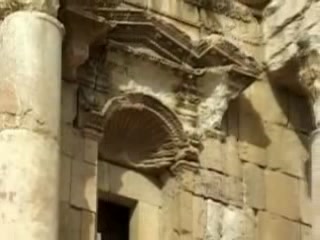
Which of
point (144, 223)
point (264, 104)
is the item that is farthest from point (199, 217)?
point (264, 104)

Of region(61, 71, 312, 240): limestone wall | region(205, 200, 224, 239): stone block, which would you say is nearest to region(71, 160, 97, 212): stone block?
region(61, 71, 312, 240): limestone wall

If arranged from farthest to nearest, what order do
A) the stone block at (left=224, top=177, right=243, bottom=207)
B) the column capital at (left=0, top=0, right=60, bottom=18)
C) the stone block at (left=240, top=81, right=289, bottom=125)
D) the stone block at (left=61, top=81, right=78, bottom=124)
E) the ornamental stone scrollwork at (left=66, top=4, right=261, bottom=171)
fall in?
the stone block at (left=240, top=81, right=289, bottom=125) → the stone block at (left=224, top=177, right=243, bottom=207) → the ornamental stone scrollwork at (left=66, top=4, right=261, bottom=171) → the stone block at (left=61, top=81, right=78, bottom=124) → the column capital at (left=0, top=0, right=60, bottom=18)

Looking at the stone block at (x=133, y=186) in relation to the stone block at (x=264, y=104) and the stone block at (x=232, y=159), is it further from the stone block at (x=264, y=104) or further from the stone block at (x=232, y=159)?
the stone block at (x=264, y=104)

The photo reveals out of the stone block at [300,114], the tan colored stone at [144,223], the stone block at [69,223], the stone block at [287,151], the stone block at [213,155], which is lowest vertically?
the stone block at [69,223]

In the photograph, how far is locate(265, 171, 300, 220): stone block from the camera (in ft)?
52.5

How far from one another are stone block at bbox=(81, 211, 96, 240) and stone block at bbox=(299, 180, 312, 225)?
7.31 ft

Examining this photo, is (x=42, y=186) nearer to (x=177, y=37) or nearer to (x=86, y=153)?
(x=86, y=153)

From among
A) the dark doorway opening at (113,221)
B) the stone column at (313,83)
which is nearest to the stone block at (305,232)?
the stone column at (313,83)

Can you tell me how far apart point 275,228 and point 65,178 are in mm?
2154

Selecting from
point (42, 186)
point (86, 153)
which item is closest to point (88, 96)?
point (86, 153)

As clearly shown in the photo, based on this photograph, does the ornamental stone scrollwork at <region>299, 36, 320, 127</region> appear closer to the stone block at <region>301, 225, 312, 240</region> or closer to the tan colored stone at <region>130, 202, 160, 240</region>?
the stone block at <region>301, 225, 312, 240</region>

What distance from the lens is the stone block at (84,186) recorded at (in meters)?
14.6

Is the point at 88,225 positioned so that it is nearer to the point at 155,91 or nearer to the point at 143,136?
the point at 143,136

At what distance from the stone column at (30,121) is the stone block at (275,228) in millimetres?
2624
